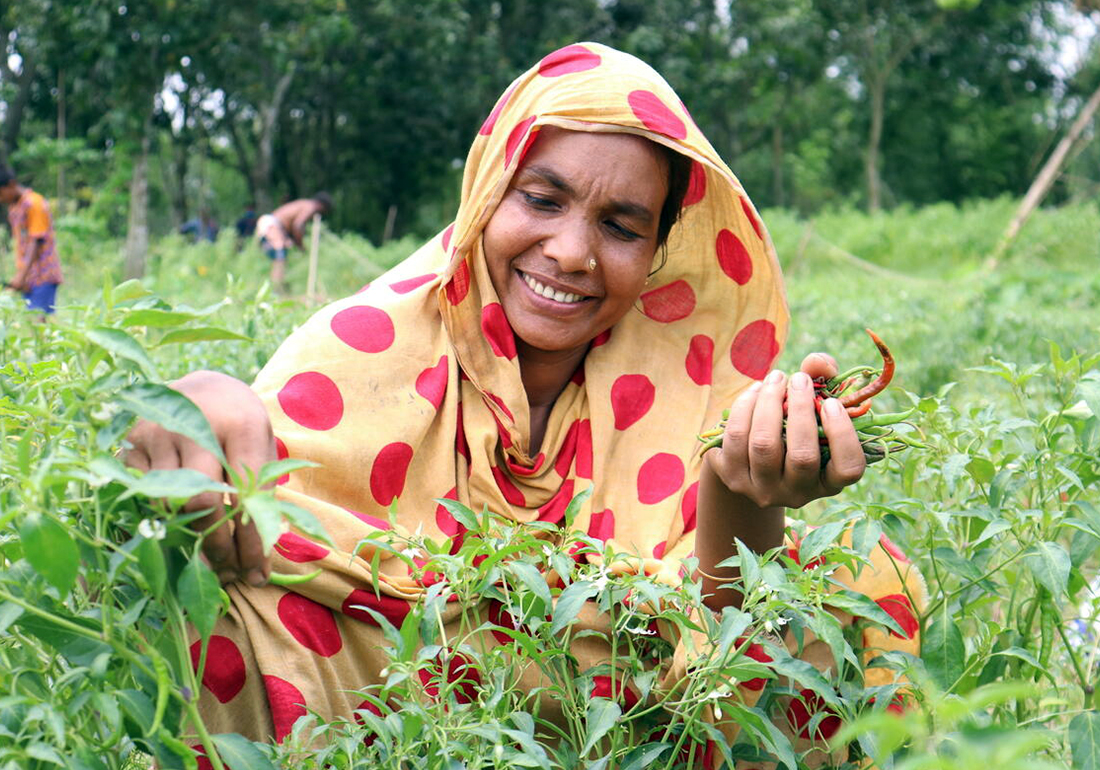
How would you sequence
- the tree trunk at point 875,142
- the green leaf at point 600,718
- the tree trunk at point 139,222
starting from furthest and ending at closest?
the tree trunk at point 875,142, the tree trunk at point 139,222, the green leaf at point 600,718

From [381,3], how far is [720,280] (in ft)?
52.4

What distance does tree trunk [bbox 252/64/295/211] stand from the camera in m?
17.1

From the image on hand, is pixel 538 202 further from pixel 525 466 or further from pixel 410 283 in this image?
pixel 525 466

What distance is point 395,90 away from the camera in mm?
19844

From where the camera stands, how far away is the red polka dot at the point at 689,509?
2.12m

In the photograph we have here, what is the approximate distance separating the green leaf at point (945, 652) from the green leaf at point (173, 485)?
96 cm

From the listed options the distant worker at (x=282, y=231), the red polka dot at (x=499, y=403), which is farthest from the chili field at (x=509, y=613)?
the distant worker at (x=282, y=231)

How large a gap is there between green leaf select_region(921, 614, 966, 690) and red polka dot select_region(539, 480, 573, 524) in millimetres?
743

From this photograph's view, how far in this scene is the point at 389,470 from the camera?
201cm

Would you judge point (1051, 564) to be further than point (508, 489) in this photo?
No

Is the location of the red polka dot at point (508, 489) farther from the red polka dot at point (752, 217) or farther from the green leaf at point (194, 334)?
the green leaf at point (194, 334)

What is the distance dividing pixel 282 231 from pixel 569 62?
354 inches

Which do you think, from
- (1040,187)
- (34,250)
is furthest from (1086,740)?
(1040,187)

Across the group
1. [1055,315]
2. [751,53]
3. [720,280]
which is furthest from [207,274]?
[751,53]
